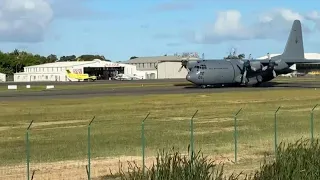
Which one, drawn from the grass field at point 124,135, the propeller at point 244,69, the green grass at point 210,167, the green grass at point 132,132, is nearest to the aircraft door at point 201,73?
the propeller at point 244,69

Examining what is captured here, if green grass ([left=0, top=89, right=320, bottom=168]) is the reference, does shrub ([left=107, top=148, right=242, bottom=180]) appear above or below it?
above

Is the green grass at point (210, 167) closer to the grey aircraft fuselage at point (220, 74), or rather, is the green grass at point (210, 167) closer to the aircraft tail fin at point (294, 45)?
the grey aircraft fuselage at point (220, 74)

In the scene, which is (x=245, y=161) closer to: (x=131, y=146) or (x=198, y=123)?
(x=131, y=146)

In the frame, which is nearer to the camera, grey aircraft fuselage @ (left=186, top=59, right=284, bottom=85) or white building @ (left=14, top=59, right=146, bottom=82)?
grey aircraft fuselage @ (left=186, top=59, right=284, bottom=85)

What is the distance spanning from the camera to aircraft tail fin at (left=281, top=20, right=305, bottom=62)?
8981cm

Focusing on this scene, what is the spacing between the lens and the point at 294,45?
90.5 metres

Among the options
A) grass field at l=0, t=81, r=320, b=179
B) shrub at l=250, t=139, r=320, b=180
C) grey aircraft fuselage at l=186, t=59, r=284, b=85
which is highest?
grey aircraft fuselage at l=186, t=59, r=284, b=85

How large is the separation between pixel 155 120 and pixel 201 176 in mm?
22933

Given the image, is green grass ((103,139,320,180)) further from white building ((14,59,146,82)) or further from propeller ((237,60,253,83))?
white building ((14,59,146,82))

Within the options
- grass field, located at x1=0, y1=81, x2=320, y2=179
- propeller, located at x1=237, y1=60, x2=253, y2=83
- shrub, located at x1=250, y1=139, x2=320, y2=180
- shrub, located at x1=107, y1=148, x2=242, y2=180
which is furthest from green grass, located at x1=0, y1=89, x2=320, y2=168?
propeller, located at x1=237, y1=60, x2=253, y2=83

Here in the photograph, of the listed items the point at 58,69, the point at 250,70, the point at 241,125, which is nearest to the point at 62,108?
the point at 241,125

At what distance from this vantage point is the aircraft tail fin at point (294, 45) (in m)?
89.8

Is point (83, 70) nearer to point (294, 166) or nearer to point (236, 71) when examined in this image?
point (236, 71)

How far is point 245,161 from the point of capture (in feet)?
65.5
